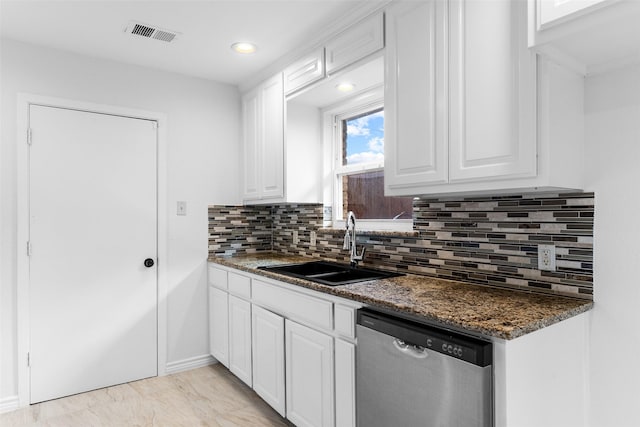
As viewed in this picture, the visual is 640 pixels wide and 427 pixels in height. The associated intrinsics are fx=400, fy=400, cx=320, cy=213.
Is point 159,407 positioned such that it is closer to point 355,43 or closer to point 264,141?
point 264,141

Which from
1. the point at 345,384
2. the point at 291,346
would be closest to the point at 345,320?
the point at 345,384

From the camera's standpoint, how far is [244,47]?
266 cm

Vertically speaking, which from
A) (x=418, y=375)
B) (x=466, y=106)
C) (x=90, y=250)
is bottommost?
(x=418, y=375)

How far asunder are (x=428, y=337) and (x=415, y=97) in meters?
1.04

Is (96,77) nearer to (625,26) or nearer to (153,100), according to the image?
(153,100)

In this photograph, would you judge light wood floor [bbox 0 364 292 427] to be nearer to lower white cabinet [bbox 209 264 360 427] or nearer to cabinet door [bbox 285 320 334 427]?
lower white cabinet [bbox 209 264 360 427]

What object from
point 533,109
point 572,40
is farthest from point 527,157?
point 572,40

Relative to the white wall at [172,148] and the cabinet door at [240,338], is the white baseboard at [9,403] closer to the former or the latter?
Answer: the white wall at [172,148]

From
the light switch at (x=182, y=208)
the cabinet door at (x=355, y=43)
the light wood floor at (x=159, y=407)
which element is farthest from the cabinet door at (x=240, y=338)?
the cabinet door at (x=355, y=43)

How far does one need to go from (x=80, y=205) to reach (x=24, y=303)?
2.31 ft

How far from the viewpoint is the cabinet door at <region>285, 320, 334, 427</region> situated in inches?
75.6

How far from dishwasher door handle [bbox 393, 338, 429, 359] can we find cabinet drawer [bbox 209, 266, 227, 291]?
5.80ft

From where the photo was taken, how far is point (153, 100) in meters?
3.06

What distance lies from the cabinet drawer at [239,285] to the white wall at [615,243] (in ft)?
6.15
